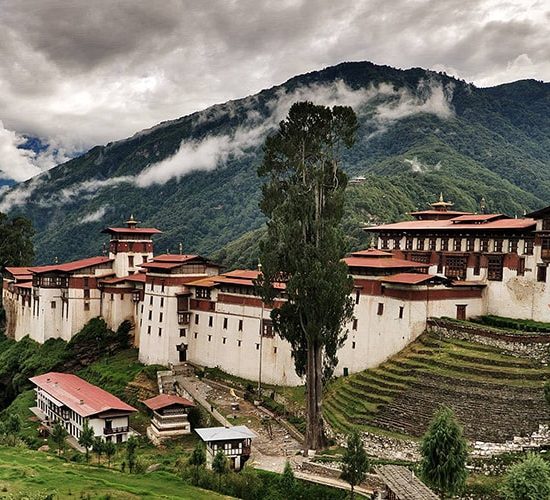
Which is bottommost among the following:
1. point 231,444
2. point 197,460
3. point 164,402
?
point 164,402

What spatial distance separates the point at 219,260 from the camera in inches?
4909

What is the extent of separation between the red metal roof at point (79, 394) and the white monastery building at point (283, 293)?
246 inches

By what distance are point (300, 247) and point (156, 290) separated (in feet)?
79.5

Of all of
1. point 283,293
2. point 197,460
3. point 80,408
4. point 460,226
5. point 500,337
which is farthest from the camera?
point 460,226

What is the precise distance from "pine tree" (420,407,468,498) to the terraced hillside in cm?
535

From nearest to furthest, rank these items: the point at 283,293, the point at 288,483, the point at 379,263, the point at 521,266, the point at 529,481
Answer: the point at 529,481 → the point at 288,483 → the point at 521,266 → the point at 379,263 → the point at 283,293

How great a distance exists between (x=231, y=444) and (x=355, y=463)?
9.02 m

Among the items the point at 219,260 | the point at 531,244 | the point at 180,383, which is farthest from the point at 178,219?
the point at 531,244

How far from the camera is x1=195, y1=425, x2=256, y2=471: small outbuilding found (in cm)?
3619

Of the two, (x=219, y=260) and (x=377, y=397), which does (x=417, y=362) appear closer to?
(x=377, y=397)

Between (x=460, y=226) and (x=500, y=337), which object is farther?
(x=460, y=226)

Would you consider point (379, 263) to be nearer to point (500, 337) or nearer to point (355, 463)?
point (500, 337)

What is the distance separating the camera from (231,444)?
120 feet

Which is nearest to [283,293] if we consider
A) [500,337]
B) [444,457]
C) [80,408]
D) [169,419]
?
[169,419]
